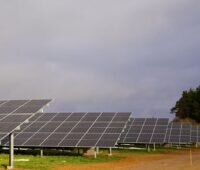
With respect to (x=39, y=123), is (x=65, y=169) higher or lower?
lower

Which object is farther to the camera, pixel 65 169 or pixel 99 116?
pixel 99 116

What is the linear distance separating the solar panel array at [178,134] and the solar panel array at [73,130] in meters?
13.1

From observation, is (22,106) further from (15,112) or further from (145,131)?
(145,131)

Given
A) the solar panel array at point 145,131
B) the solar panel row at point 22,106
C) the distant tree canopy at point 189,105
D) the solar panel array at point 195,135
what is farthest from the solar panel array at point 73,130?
the distant tree canopy at point 189,105

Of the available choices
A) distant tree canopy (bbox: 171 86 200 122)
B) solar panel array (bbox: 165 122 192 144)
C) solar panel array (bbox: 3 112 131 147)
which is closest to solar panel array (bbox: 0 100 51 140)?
solar panel array (bbox: 3 112 131 147)

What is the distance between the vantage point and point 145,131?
47062mm

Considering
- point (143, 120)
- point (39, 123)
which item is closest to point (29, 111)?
point (39, 123)

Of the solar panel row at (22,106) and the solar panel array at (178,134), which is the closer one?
the solar panel row at (22,106)

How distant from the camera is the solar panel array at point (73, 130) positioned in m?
29.8

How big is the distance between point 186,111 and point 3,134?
80726mm

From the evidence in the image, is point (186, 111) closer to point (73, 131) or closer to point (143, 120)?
point (143, 120)

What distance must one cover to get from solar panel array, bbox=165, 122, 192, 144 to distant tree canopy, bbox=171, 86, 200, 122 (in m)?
40.9

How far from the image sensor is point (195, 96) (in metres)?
97.0

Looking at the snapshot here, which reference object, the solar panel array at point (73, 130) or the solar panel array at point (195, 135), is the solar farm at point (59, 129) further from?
the solar panel array at point (195, 135)
